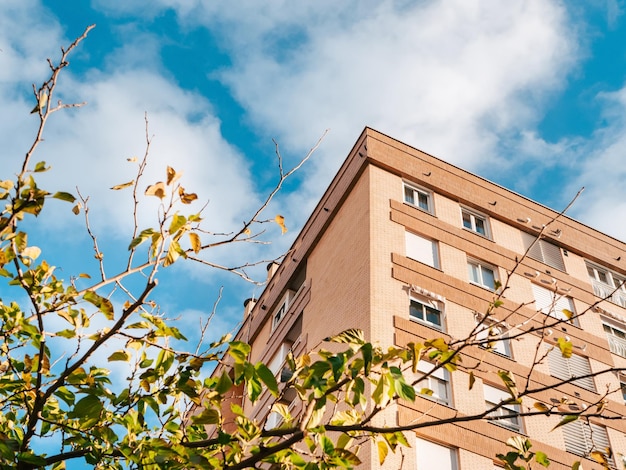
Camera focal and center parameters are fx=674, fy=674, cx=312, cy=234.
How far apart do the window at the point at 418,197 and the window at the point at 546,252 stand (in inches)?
144

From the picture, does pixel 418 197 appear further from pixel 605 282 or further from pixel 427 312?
pixel 605 282

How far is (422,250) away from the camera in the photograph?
20219 mm

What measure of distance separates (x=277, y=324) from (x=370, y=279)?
7.84 m

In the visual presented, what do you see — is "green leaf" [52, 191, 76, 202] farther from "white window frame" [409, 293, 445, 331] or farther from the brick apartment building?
"white window frame" [409, 293, 445, 331]

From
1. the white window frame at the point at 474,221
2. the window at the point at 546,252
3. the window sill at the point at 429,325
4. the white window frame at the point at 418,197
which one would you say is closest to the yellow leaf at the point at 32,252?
the window sill at the point at 429,325

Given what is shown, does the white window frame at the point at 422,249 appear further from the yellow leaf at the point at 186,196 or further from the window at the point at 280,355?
the yellow leaf at the point at 186,196

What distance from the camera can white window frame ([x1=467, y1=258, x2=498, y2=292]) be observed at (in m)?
20.5

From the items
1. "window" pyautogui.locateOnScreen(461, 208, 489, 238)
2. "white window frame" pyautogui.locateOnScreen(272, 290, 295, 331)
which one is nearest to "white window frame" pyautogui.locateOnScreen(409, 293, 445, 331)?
"window" pyautogui.locateOnScreen(461, 208, 489, 238)

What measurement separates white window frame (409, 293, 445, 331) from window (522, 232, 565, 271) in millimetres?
5548

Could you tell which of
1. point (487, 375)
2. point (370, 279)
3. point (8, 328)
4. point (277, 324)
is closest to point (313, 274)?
point (277, 324)

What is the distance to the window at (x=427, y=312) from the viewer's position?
59.8 ft

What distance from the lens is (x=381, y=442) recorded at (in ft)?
15.0

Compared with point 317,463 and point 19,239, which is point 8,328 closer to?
point 19,239

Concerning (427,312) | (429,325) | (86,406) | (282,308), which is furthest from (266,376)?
(282,308)
